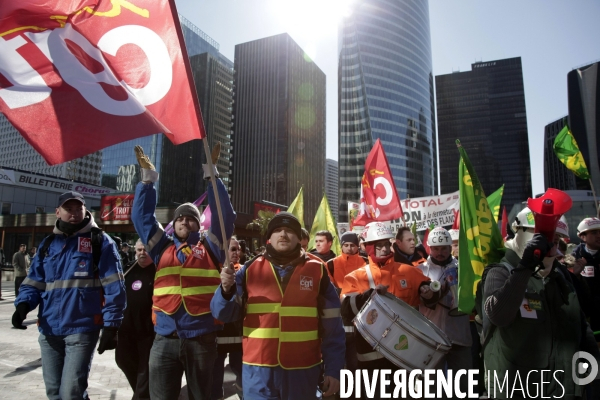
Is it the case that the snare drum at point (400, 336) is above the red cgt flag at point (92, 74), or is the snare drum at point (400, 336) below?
below

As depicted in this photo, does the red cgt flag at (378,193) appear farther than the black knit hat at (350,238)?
Yes

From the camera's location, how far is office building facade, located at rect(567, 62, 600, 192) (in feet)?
303

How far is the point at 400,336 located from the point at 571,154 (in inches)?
326

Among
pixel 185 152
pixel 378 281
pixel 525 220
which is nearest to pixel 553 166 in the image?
pixel 185 152

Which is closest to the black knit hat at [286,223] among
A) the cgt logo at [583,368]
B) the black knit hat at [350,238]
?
the cgt logo at [583,368]

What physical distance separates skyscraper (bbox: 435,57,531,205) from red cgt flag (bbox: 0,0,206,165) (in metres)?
159


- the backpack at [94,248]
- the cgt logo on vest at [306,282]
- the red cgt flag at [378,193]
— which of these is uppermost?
the red cgt flag at [378,193]

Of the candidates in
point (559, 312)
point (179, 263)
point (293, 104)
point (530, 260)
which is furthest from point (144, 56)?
point (293, 104)

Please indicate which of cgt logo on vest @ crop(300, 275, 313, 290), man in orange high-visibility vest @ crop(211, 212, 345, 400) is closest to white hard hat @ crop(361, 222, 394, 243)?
Answer: man in orange high-visibility vest @ crop(211, 212, 345, 400)

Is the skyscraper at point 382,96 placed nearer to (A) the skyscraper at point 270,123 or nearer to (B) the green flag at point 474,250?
(A) the skyscraper at point 270,123

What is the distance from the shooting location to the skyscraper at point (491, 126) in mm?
157250

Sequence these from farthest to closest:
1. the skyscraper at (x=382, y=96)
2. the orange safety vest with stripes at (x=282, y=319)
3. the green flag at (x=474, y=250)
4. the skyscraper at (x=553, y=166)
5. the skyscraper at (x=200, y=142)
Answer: the skyscraper at (x=553, y=166)
the skyscraper at (x=382, y=96)
the skyscraper at (x=200, y=142)
the green flag at (x=474, y=250)
the orange safety vest with stripes at (x=282, y=319)

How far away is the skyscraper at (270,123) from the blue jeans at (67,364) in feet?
364

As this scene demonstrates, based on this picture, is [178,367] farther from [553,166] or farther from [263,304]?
[553,166]
